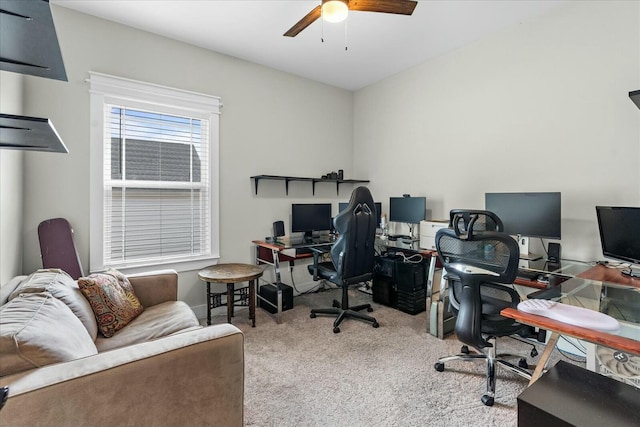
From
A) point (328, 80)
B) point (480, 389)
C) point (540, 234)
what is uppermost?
point (328, 80)

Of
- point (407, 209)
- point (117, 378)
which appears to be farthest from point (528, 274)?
point (117, 378)

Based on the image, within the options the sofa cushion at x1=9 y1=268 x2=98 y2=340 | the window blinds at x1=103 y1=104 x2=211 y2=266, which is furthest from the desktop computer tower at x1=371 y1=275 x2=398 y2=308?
the sofa cushion at x1=9 y1=268 x2=98 y2=340

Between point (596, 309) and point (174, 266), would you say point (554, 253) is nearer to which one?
point (596, 309)

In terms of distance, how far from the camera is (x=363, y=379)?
207 centimetres

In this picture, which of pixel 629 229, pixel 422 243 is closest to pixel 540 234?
pixel 629 229

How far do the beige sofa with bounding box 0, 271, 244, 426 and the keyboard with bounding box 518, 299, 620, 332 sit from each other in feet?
4.24

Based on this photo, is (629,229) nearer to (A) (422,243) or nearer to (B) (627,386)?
(B) (627,386)

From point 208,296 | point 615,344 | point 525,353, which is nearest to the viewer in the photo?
point 615,344

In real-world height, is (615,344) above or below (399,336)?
above

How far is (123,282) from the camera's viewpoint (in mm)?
2152

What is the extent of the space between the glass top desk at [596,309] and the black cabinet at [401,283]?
1470 millimetres

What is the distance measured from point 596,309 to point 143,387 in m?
1.94

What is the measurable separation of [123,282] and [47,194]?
109 cm

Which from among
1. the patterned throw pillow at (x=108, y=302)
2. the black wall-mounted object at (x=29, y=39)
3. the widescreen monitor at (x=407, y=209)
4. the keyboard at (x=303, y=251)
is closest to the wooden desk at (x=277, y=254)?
the keyboard at (x=303, y=251)
